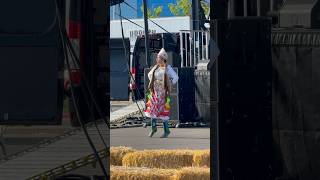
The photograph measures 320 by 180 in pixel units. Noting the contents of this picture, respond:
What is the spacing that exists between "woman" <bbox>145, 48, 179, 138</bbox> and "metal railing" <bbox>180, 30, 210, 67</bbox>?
109 inches

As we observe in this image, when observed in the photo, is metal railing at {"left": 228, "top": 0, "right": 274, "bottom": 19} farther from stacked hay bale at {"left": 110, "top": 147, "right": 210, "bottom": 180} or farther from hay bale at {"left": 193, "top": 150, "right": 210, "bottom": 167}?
hay bale at {"left": 193, "top": 150, "right": 210, "bottom": 167}

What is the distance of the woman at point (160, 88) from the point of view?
11000mm

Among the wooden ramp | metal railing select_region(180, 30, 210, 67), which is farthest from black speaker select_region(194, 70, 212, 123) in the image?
the wooden ramp

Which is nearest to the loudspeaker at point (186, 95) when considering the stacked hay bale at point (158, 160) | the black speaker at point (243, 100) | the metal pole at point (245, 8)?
the stacked hay bale at point (158, 160)

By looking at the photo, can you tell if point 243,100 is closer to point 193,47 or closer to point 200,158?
point 200,158

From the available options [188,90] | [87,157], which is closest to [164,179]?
[87,157]

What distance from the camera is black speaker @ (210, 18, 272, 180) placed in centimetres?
207

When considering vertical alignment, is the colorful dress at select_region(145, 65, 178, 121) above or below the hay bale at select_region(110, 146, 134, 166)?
above

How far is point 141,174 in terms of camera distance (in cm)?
561

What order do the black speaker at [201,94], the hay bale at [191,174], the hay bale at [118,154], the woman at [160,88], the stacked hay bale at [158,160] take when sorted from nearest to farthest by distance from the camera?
the hay bale at [191,174], the stacked hay bale at [158,160], the hay bale at [118,154], the woman at [160,88], the black speaker at [201,94]

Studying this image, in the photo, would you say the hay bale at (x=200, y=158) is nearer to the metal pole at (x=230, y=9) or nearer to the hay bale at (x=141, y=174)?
the hay bale at (x=141, y=174)

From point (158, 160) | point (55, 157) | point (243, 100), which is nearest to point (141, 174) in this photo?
point (158, 160)

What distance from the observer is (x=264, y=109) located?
207 cm

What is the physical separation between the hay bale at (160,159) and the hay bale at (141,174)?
75cm
